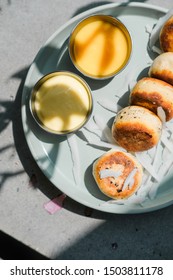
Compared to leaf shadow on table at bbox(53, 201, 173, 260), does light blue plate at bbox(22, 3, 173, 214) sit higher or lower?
higher

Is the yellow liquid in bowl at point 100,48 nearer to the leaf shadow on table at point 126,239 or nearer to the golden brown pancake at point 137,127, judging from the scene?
the golden brown pancake at point 137,127

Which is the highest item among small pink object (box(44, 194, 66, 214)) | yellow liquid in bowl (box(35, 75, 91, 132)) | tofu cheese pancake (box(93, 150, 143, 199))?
yellow liquid in bowl (box(35, 75, 91, 132))

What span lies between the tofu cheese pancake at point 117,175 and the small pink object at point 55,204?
5.3 inches

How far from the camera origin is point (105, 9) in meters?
1.07

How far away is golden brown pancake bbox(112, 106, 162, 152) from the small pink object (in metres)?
0.23

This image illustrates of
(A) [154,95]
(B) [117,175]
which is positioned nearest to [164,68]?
(A) [154,95]

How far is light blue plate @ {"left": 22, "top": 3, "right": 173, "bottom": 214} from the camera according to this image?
1060mm

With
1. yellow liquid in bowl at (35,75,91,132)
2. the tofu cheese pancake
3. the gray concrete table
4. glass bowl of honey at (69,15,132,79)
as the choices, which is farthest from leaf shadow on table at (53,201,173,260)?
glass bowl of honey at (69,15,132,79)

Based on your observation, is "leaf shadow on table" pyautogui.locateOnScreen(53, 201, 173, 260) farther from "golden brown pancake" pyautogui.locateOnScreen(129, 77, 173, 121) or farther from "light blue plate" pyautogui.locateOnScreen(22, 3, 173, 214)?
"golden brown pancake" pyautogui.locateOnScreen(129, 77, 173, 121)

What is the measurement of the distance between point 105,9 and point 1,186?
1.73ft

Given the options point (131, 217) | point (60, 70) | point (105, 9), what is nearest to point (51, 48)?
point (60, 70)

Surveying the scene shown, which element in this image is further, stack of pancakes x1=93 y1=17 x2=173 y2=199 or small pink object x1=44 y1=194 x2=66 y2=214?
small pink object x1=44 y1=194 x2=66 y2=214

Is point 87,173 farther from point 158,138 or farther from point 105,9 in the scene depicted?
point 105,9

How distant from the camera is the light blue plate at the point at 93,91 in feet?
3.48
